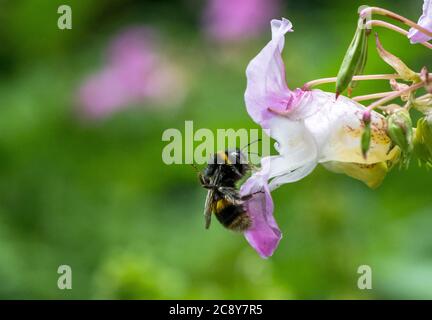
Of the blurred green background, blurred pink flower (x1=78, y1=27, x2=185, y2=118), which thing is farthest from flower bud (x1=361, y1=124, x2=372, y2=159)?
blurred pink flower (x1=78, y1=27, x2=185, y2=118)

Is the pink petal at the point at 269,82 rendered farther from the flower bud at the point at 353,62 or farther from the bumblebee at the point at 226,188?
the bumblebee at the point at 226,188

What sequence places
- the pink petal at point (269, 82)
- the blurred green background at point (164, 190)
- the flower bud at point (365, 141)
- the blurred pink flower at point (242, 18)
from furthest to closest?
the blurred pink flower at point (242, 18) < the blurred green background at point (164, 190) < the pink petal at point (269, 82) < the flower bud at point (365, 141)

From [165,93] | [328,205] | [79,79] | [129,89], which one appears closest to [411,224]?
[328,205]

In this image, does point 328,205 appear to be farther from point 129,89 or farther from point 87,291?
point 129,89

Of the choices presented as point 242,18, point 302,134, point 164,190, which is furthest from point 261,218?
point 242,18

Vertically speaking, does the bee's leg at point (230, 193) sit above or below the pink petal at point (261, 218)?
above

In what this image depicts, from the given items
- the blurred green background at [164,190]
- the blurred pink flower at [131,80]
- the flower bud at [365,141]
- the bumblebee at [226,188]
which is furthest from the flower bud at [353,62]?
the blurred pink flower at [131,80]
